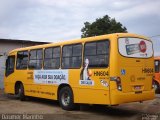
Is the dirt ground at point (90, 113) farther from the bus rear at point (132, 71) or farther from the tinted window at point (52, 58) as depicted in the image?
the tinted window at point (52, 58)

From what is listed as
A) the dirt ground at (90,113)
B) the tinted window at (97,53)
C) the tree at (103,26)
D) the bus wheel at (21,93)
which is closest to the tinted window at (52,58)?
the dirt ground at (90,113)

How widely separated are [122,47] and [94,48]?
3.85 ft

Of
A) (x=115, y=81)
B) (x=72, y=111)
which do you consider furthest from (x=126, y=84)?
(x=72, y=111)

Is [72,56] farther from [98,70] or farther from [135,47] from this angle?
[135,47]

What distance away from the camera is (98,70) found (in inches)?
517

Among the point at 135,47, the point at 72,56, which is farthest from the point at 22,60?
the point at 135,47

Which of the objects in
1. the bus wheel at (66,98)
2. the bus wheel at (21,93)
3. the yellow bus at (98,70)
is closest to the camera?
the yellow bus at (98,70)

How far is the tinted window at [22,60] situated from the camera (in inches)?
724

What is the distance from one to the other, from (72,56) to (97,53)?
163 centimetres

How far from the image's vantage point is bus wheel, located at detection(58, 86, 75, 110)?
14.6 metres

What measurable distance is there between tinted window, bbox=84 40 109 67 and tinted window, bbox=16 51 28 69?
529 centimetres

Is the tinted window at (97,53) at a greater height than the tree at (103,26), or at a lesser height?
lesser

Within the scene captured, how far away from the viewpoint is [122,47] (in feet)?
42.3

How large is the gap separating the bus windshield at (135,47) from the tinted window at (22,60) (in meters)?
6.76
